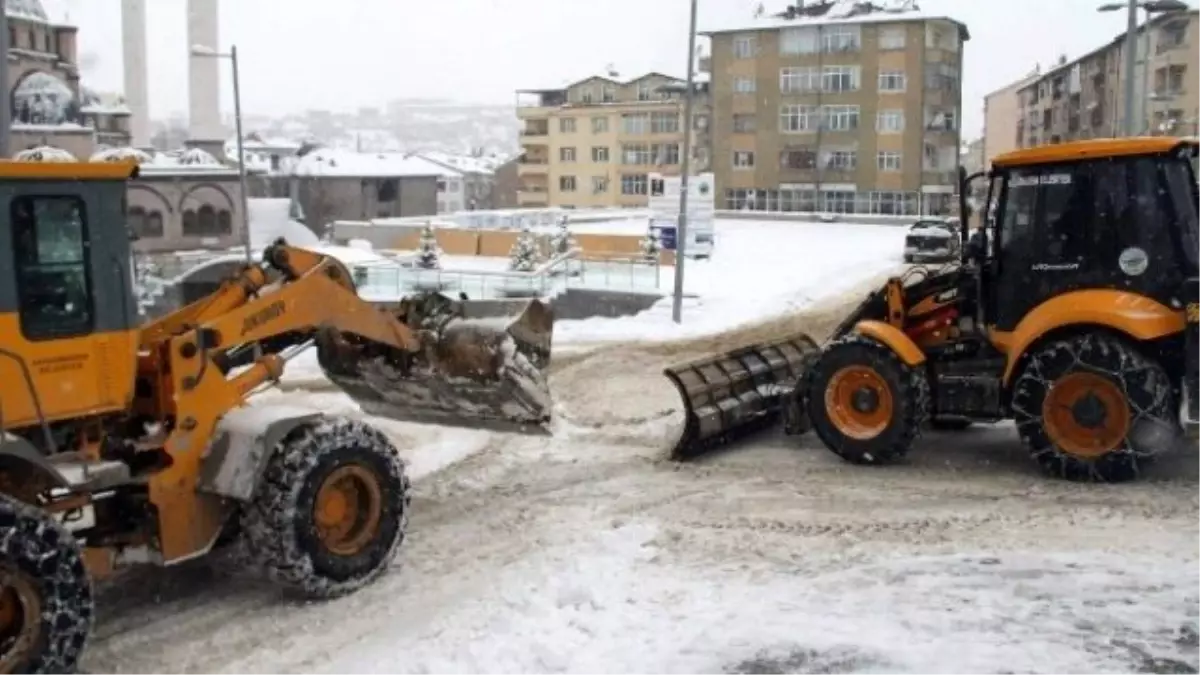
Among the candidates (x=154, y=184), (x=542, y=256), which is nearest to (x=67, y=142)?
(x=154, y=184)

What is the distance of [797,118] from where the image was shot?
75.2 meters

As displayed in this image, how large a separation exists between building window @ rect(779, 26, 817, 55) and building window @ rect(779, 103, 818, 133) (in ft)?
10.4

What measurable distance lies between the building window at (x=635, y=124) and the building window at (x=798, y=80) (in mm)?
16927

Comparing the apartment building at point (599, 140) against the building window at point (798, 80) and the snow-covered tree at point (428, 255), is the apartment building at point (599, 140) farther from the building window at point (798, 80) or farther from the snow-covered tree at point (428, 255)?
the snow-covered tree at point (428, 255)

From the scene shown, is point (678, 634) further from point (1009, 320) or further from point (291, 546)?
point (1009, 320)

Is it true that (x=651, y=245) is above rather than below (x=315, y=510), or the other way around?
above

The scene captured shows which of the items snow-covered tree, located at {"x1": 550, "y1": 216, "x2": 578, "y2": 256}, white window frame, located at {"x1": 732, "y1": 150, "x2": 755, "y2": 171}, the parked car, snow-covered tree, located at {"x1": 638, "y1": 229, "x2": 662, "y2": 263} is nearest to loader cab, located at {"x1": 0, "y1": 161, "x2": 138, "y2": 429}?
snow-covered tree, located at {"x1": 638, "y1": 229, "x2": 662, "y2": 263}

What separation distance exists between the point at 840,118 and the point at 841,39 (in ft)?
15.0

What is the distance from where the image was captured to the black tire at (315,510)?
7.66 metres

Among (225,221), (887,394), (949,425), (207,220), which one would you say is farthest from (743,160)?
(887,394)

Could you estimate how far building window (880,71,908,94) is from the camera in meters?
71.8

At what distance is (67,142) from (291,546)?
5830 cm

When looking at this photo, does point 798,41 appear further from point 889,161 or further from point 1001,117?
point 1001,117

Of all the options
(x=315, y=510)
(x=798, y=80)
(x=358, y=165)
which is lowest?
(x=315, y=510)
